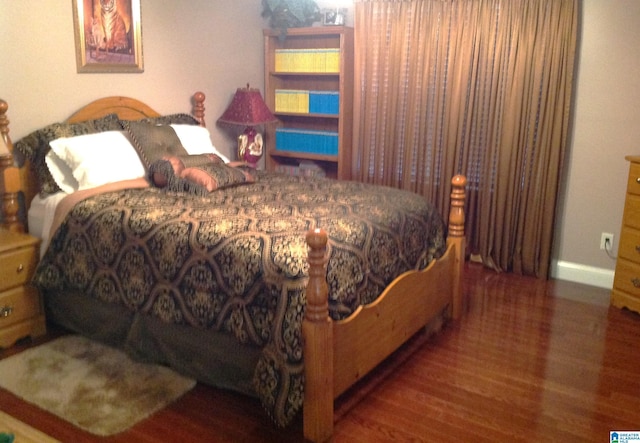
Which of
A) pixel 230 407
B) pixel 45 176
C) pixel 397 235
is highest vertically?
pixel 45 176

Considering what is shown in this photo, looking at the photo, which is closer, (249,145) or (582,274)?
(582,274)

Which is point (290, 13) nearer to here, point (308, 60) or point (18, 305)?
point (308, 60)

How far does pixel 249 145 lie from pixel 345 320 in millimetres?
2431

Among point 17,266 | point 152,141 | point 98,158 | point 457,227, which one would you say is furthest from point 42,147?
point 457,227

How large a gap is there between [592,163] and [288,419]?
2729mm

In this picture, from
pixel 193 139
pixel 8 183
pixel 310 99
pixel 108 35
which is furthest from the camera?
pixel 310 99

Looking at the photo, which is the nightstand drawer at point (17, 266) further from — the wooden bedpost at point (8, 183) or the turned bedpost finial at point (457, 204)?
the turned bedpost finial at point (457, 204)

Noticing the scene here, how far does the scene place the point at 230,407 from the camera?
2.36 meters

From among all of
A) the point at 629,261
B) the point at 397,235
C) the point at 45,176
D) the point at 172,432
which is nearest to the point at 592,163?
the point at 629,261

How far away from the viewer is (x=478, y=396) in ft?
8.09

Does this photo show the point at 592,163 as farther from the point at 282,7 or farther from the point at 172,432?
the point at 172,432

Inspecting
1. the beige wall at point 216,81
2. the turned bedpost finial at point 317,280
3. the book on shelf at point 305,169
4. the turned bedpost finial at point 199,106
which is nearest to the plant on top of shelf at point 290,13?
the beige wall at point 216,81

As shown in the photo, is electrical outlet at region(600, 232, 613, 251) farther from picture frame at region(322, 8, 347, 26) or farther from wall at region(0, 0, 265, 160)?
wall at region(0, 0, 265, 160)

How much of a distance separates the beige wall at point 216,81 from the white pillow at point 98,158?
1.04ft
